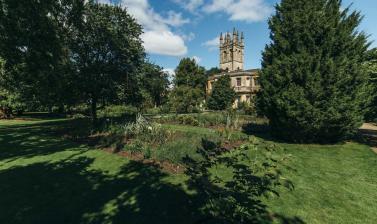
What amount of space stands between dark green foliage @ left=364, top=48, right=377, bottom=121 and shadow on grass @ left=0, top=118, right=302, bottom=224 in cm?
1120

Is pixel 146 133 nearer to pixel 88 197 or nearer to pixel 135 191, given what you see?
pixel 135 191

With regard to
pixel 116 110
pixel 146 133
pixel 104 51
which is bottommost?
pixel 146 133

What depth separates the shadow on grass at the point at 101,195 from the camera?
6.41 metres

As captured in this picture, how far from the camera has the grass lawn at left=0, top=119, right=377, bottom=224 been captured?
6.67 meters

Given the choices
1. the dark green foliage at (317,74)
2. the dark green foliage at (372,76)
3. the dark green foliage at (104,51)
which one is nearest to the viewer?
the dark green foliage at (317,74)

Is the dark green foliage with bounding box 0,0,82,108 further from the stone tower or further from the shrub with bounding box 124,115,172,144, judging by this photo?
the stone tower

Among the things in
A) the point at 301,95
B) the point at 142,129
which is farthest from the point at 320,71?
the point at 142,129

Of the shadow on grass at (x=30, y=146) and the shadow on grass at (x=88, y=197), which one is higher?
the shadow on grass at (x=30, y=146)

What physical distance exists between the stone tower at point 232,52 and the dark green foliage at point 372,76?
3003 inches

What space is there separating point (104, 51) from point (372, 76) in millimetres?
18348

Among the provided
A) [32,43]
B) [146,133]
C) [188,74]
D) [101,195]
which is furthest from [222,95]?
[101,195]

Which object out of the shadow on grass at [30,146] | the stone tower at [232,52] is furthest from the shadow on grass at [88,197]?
the stone tower at [232,52]

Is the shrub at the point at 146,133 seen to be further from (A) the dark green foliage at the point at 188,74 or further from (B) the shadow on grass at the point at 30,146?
(A) the dark green foliage at the point at 188,74

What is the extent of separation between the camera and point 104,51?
20.3 meters
